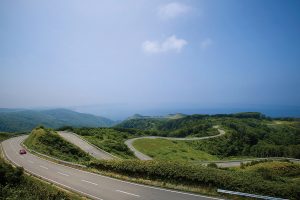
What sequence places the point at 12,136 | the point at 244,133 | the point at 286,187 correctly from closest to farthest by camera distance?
the point at 286,187, the point at 12,136, the point at 244,133

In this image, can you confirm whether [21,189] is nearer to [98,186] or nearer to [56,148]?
[98,186]

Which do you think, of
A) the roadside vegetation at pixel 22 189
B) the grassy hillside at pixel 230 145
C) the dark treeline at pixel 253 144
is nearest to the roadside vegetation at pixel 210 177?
the roadside vegetation at pixel 22 189

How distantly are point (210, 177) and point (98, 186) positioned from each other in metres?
11.2

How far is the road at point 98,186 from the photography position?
20.6 m

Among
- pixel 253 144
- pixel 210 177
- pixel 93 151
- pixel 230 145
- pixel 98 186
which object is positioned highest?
pixel 210 177

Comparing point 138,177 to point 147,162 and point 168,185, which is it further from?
point 168,185

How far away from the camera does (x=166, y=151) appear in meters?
71.0

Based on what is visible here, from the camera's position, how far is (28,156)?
148 feet

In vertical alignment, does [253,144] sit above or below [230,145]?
below

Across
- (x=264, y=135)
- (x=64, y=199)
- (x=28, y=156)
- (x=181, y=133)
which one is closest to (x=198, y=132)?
(x=181, y=133)

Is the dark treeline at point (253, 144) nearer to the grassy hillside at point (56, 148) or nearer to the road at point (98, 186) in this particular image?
the grassy hillside at point (56, 148)

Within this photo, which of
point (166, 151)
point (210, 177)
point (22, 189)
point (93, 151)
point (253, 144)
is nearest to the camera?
point (210, 177)

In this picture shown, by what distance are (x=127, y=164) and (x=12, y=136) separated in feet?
224

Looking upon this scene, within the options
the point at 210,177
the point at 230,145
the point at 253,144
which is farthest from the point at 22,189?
the point at 253,144
